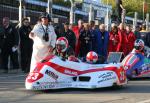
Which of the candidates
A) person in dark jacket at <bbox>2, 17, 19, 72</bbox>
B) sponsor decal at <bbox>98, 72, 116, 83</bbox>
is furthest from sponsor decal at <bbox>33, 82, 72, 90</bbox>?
person in dark jacket at <bbox>2, 17, 19, 72</bbox>

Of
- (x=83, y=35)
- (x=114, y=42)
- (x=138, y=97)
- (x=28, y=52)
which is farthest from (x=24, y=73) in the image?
(x=138, y=97)

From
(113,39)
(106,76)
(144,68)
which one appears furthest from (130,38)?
(106,76)

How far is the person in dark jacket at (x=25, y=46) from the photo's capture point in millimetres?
18422

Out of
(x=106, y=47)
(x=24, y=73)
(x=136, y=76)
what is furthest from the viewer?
(x=106, y=47)

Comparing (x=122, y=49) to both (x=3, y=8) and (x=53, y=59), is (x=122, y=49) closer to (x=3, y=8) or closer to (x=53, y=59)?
(x=3, y=8)

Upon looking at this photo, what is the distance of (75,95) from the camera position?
1232 centimetres

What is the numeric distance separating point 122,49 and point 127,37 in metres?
0.53

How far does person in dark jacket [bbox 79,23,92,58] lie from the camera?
19219 mm

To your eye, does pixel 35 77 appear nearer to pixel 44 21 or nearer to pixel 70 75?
pixel 70 75

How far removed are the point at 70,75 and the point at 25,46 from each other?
5867 millimetres

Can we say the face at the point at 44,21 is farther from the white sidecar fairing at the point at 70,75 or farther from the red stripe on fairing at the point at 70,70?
the red stripe on fairing at the point at 70,70

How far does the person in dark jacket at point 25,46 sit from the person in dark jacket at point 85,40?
6.56 feet

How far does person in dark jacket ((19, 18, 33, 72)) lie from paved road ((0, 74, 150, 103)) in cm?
405

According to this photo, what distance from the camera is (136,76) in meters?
16.3
